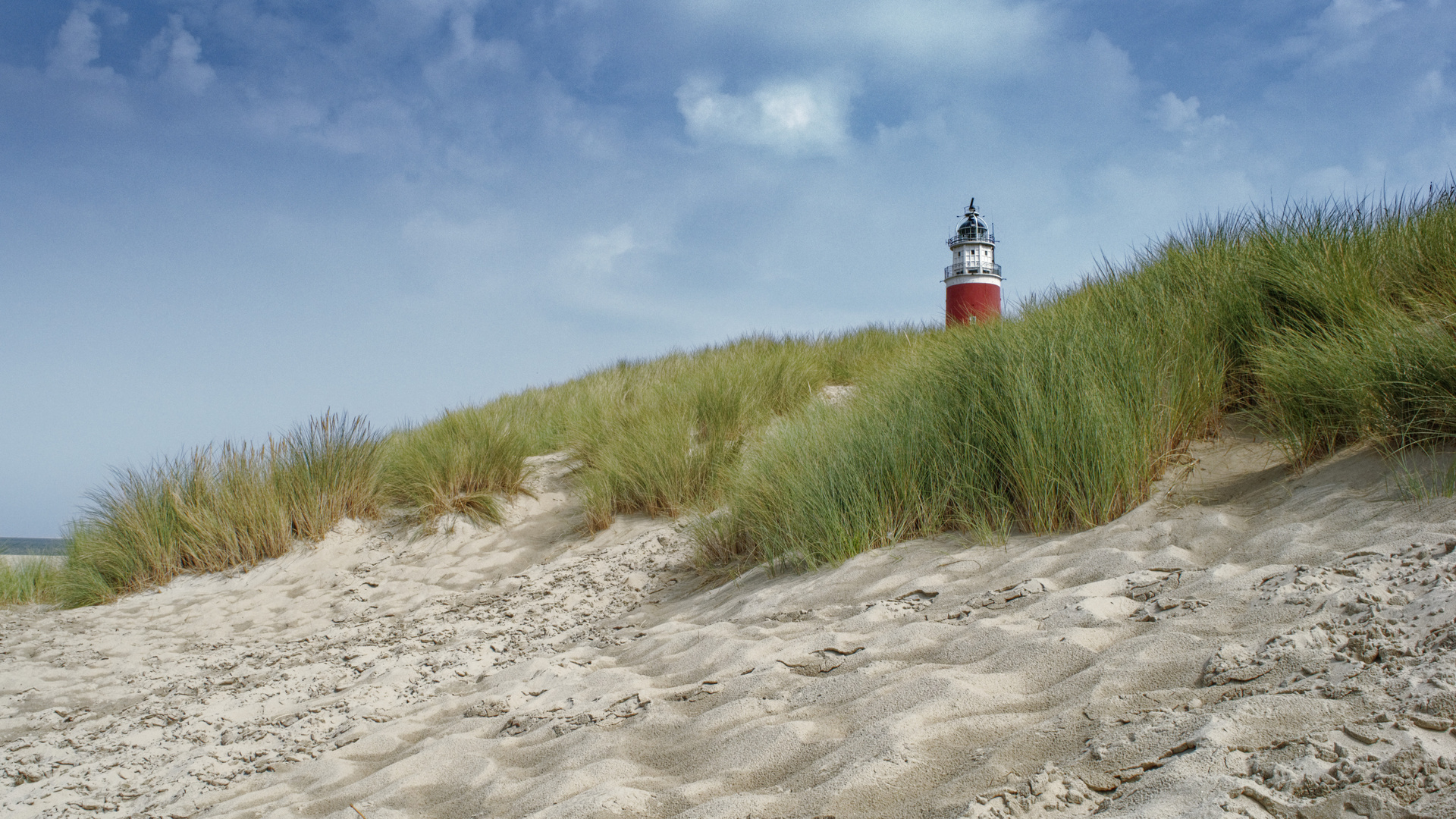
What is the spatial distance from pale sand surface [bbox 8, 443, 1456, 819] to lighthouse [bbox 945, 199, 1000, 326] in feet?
47.5

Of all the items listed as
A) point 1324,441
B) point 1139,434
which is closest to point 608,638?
point 1139,434

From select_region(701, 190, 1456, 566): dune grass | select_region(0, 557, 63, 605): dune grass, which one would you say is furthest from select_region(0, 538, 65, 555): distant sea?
select_region(701, 190, 1456, 566): dune grass

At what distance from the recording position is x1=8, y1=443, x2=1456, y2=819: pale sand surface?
158cm

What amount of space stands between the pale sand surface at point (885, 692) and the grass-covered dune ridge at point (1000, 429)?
10.0 inches

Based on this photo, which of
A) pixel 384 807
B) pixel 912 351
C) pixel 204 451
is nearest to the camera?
pixel 384 807

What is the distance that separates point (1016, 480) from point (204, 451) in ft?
21.7

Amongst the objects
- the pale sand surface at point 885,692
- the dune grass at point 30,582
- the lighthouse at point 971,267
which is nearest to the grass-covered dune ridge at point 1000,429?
the pale sand surface at point 885,692

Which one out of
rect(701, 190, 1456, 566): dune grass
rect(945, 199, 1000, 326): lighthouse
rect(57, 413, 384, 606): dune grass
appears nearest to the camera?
rect(701, 190, 1456, 566): dune grass

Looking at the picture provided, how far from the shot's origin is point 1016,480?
364 cm

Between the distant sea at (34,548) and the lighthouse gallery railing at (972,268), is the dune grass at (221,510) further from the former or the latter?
the lighthouse gallery railing at (972,268)

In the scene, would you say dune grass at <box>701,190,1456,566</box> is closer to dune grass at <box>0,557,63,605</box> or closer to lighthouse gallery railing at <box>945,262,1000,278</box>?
dune grass at <box>0,557,63,605</box>

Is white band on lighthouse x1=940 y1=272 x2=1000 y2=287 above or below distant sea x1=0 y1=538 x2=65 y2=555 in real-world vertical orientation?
above

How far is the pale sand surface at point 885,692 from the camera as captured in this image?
1.58 metres

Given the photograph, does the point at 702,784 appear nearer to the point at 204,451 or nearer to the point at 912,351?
the point at 912,351
